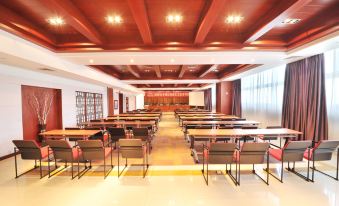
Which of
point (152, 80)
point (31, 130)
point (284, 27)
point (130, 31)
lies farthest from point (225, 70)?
point (31, 130)

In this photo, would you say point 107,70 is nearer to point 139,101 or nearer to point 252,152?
point 252,152

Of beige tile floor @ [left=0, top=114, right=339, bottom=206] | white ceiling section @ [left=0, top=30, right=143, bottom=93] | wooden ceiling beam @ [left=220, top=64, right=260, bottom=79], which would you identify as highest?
wooden ceiling beam @ [left=220, top=64, right=260, bottom=79]

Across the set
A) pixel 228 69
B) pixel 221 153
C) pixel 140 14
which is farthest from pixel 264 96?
pixel 140 14

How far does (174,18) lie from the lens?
3.69 metres

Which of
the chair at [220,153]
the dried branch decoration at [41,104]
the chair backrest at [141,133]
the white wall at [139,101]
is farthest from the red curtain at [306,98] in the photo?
the white wall at [139,101]

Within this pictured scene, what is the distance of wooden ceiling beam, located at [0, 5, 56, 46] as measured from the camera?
332 centimetres

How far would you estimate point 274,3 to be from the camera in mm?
3115

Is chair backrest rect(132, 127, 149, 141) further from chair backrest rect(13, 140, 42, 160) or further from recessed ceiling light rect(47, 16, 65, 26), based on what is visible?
recessed ceiling light rect(47, 16, 65, 26)

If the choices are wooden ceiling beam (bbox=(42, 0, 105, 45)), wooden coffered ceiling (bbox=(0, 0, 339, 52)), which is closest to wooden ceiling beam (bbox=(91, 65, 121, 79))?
wooden coffered ceiling (bbox=(0, 0, 339, 52))

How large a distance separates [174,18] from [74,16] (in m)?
1.90

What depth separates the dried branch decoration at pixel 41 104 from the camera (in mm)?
6586

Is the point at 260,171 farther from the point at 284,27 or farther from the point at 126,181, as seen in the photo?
the point at 284,27

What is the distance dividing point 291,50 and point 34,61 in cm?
672

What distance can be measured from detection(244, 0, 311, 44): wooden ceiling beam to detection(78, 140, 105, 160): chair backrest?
4.11 metres
